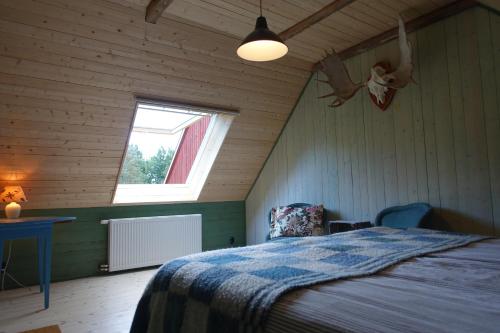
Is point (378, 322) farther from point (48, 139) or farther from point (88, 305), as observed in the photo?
point (48, 139)

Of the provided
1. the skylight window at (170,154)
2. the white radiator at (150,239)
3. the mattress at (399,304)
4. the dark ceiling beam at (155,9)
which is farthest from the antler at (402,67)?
the white radiator at (150,239)

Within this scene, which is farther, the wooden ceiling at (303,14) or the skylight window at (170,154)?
the skylight window at (170,154)

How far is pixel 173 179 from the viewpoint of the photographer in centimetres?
457

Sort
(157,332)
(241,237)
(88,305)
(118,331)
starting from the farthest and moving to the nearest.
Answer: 1. (241,237)
2. (88,305)
3. (118,331)
4. (157,332)

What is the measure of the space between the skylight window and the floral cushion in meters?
1.13

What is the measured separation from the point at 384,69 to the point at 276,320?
303cm

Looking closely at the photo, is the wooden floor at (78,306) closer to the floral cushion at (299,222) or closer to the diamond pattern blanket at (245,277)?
the diamond pattern blanket at (245,277)

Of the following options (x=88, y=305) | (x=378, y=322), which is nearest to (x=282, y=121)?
(x=88, y=305)

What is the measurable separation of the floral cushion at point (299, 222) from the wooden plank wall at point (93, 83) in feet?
3.64

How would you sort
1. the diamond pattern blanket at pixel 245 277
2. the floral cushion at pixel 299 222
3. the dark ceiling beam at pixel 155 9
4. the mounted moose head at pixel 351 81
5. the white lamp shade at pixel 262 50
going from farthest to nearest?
1. the floral cushion at pixel 299 222
2. the mounted moose head at pixel 351 81
3. the dark ceiling beam at pixel 155 9
4. the white lamp shade at pixel 262 50
5. the diamond pattern blanket at pixel 245 277

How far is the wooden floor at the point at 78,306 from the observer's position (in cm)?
241

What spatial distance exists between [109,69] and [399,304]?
2.88 m

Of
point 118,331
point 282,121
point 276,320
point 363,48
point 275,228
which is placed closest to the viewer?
point 276,320

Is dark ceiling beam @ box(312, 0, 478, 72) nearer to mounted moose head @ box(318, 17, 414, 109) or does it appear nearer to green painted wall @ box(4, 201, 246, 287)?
mounted moose head @ box(318, 17, 414, 109)
